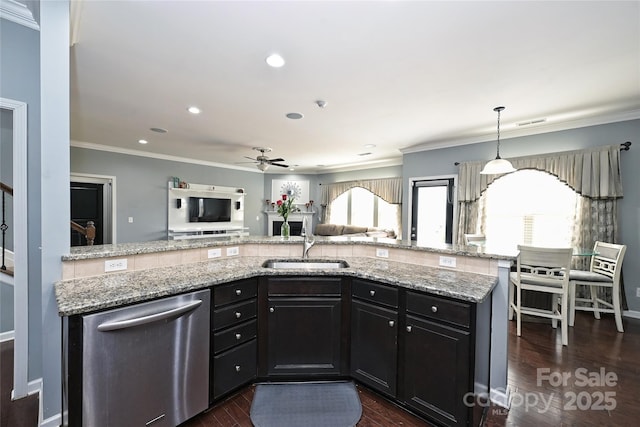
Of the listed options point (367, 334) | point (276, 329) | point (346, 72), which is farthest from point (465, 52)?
point (276, 329)

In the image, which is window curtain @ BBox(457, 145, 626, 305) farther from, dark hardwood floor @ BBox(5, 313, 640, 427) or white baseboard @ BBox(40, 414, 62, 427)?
white baseboard @ BBox(40, 414, 62, 427)

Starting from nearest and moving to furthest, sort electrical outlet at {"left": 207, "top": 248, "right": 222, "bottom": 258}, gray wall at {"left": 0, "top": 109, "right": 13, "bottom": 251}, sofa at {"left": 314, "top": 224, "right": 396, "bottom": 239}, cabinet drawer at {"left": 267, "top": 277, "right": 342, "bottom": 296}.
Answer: cabinet drawer at {"left": 267, "top": 277, "right": 342, "bottom": 296} < gray wall at {"left": 0, "top": 109, "right": 13, "bottom": 251} < electrical outlet at {"left": 207, "top": 248, "right": 222, "bottom": 258} < sofa at {"left": 314, "top": 224, "right": 396, "bottom": 239}

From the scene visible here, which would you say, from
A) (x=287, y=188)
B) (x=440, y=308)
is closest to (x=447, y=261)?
(x=440, y=308)

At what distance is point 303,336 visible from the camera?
207cm

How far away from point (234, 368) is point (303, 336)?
523 millimetres

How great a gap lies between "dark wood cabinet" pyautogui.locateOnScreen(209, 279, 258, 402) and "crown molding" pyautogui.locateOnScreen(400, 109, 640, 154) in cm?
446

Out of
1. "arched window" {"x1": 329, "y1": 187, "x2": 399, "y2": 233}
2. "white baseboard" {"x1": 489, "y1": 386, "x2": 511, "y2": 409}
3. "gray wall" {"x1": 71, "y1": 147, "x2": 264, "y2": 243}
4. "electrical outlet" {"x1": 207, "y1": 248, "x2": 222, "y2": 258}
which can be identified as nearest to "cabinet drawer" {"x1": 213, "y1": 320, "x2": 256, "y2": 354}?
"electrical outlet" {"x1": 207, "y1": 248, "x2": 222, "y2": 258}

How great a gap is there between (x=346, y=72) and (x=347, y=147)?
119 inches

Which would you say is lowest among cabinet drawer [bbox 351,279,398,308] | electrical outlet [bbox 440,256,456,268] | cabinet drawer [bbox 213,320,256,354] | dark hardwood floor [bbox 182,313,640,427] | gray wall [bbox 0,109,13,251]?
dark hardwood floor [bbox 182,313,640,427]

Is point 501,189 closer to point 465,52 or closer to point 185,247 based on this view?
point 465,52

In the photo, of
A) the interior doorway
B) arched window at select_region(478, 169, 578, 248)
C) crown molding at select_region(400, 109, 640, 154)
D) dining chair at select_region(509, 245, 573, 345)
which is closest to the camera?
dining chair at select_region(509, 245, 573, 345)

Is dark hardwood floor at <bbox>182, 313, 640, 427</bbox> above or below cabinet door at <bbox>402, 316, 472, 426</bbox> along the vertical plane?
below

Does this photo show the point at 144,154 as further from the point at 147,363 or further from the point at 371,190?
the point at 147,363

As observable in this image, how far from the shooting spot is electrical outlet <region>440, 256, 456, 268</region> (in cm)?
221
